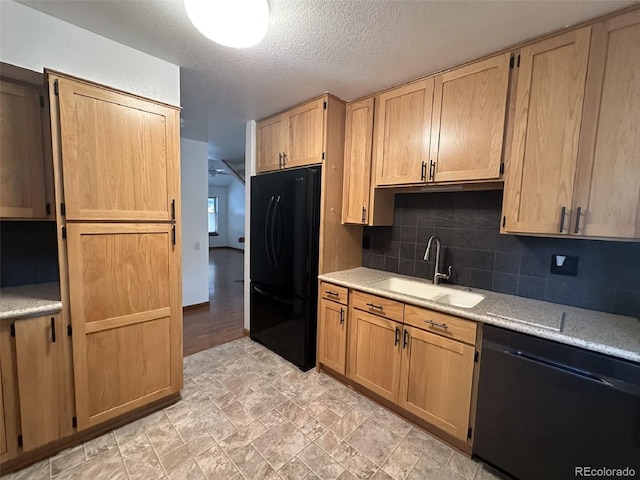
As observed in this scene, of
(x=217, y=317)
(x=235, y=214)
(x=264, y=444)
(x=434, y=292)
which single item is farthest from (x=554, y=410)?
(x=235, y=214)

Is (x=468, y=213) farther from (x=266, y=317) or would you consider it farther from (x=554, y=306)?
(x=266, y=317)

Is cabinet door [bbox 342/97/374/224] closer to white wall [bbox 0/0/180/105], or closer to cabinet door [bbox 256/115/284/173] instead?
cabinet door [bbox 256/115/284/173]

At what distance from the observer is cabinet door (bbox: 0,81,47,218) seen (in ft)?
4.96

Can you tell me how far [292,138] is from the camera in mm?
2559

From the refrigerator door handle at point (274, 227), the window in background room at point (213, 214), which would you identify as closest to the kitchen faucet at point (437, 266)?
→ the refrigerator door handle at point (274, 227)

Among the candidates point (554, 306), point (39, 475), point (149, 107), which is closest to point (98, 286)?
point (39, 475)

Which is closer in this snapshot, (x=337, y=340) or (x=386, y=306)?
(x=386, y=306)

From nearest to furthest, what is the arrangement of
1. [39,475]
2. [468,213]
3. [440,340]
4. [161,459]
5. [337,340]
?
[39,475] → [161,459] → [440,340] → [468,213] → [337,340]

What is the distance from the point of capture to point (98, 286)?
1.61 m

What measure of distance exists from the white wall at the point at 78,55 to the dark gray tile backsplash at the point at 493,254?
6.65 feet

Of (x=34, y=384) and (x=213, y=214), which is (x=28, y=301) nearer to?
(x=34, y=384)

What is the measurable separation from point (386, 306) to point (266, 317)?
1.40 m

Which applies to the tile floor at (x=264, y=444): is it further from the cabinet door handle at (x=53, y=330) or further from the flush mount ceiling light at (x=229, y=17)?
the flush mount ceiling light at (x=229, y=17)
